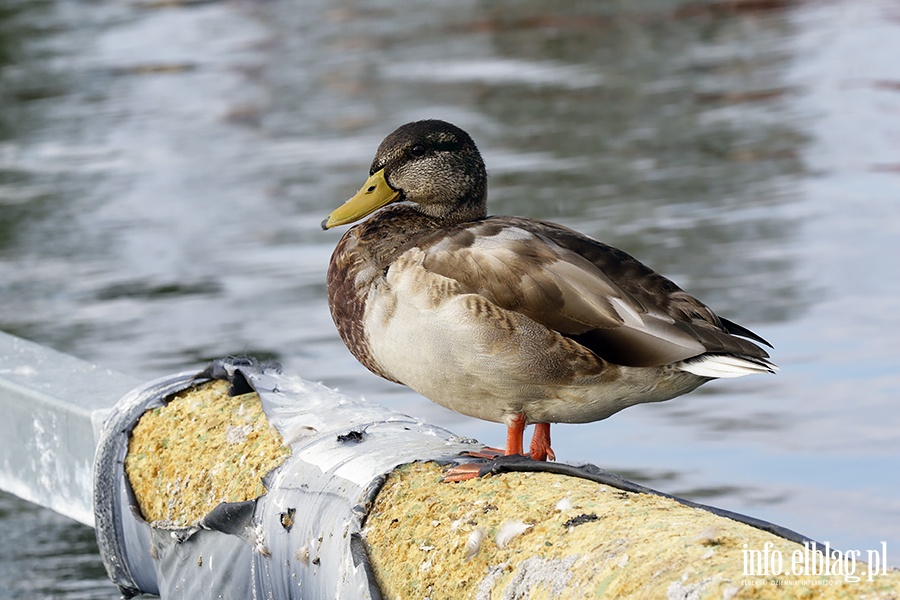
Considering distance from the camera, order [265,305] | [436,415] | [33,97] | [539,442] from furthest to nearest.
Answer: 1. [33,97]
2. [265,305]
3. [436,415]
4. [539,442]

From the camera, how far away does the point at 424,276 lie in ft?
10.5

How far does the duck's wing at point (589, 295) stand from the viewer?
123 inches

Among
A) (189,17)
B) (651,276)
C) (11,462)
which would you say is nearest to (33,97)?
(189,17)

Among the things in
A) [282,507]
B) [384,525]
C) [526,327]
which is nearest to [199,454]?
[282,507]

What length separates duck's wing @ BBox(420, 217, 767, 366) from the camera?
10.3ft

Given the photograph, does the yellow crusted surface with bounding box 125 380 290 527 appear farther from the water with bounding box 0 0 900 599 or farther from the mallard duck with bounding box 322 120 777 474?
the water with bounding box 0 0 900 599

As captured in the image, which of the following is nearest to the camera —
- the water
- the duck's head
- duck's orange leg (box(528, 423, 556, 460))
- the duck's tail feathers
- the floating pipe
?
the floating pipe

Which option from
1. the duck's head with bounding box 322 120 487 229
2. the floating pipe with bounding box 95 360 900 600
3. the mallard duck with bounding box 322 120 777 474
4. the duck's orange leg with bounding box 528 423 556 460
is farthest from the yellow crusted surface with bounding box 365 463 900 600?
the duck's head with bounding box 322 120 487 229

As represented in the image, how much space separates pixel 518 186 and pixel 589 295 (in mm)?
5328

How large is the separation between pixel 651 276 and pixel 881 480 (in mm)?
1678

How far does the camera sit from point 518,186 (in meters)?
8.45

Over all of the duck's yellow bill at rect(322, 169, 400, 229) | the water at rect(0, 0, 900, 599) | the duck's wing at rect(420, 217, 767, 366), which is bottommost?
the water at rect(0, 0, 900, 599)

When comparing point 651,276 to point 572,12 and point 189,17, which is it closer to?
point 572,12

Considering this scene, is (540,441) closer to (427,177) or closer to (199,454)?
(427,177)
